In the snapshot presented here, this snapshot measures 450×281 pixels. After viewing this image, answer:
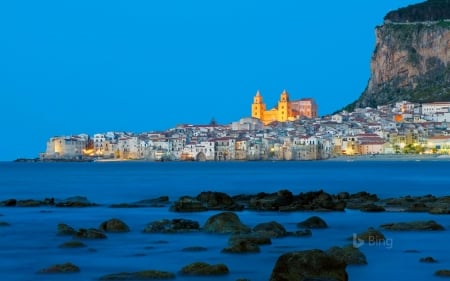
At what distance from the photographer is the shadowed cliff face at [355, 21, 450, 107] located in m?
178

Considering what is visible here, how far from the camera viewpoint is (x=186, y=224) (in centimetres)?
2950

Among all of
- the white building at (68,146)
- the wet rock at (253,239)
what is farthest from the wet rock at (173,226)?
the white building at (68,146)

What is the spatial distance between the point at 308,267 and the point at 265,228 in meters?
11.0

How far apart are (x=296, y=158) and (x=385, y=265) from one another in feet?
479

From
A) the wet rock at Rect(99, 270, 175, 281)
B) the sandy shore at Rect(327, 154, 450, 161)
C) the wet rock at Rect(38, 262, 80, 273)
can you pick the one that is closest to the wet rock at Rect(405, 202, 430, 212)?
the wet rock at Rect(99, 270, 175, 281)

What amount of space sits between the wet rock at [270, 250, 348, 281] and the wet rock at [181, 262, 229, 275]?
4029mm

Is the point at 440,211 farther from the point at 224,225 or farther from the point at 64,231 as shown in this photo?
the point at 64,231

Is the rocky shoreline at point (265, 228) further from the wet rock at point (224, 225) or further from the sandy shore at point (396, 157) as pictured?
the sandy shore at point (396, 157)

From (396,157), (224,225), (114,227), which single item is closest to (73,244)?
(114,227)

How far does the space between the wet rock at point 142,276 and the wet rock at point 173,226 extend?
860cm

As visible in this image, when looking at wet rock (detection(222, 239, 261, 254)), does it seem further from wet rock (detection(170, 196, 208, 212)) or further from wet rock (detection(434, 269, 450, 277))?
wet rock (detection(170, 196, 208, 212))

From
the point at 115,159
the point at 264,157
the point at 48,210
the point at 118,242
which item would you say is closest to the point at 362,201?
the point at 48,210

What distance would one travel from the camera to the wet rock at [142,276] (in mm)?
19984

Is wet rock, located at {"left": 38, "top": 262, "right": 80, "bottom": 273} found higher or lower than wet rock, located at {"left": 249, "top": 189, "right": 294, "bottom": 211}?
lower
